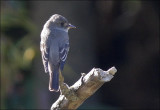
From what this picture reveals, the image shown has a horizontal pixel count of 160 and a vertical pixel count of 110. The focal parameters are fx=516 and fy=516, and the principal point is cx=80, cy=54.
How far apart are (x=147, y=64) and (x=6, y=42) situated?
2.57 m

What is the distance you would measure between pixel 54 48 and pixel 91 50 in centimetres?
332

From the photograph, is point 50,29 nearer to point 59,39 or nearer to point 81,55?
point 59,39

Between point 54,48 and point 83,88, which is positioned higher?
point 54,48

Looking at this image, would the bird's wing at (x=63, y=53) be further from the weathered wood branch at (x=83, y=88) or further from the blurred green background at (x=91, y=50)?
the blurred green background at (x=91, y=50)

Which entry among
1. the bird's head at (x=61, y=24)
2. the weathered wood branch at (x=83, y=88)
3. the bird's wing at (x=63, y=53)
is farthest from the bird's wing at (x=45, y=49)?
the weathered wood branch at (x=83, y=88)

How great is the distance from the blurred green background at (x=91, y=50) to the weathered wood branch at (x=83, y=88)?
10.1ft

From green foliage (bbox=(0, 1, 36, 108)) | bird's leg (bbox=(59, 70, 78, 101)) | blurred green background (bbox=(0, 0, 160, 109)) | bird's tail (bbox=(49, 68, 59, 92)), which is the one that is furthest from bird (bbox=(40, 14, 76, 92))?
green foliage (bbox=(0, 1, 36, 108))

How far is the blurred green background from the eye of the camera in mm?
8250

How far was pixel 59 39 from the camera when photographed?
5.80 metres

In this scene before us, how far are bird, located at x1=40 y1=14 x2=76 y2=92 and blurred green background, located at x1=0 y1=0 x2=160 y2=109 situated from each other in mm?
1919

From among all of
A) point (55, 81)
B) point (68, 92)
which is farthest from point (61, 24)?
point (68, 92)

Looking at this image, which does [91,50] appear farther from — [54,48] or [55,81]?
[55,81]

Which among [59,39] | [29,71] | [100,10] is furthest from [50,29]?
[100,10]

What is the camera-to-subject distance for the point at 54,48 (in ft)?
18.4
